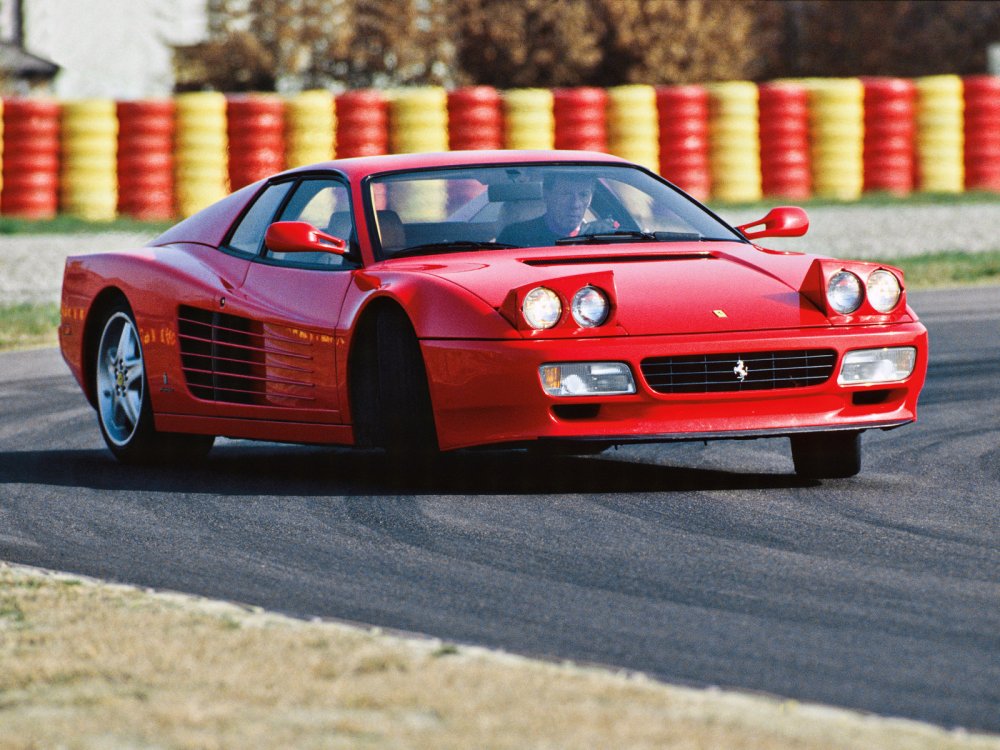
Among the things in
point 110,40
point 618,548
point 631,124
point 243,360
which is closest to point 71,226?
point 631,124

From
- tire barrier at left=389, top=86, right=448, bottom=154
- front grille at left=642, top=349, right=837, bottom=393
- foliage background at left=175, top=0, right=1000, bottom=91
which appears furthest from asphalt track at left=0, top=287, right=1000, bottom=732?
foliage background at left=175, top=0, right=1000, bottom=91

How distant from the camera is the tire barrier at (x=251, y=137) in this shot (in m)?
24.0

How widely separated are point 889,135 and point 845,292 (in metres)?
19.7

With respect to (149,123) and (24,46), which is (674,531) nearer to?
(149,123)

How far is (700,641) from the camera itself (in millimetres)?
4652

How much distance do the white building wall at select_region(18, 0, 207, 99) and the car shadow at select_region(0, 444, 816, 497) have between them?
115 feet

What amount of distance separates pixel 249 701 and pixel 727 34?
34.8 meters

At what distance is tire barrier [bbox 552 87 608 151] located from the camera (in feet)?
81.4

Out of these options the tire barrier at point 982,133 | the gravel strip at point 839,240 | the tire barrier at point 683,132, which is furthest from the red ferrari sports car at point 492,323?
the tire barrier at point 982,133

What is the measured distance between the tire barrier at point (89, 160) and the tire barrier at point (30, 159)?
11 centimetres

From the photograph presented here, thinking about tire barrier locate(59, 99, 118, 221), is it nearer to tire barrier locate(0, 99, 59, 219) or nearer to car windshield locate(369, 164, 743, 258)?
tire barrier locate(0, 99, 59, 219)

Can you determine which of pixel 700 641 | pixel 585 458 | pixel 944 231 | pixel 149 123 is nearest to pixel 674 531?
pixel 700 641

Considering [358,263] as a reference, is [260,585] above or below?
below

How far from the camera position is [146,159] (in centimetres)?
2394
